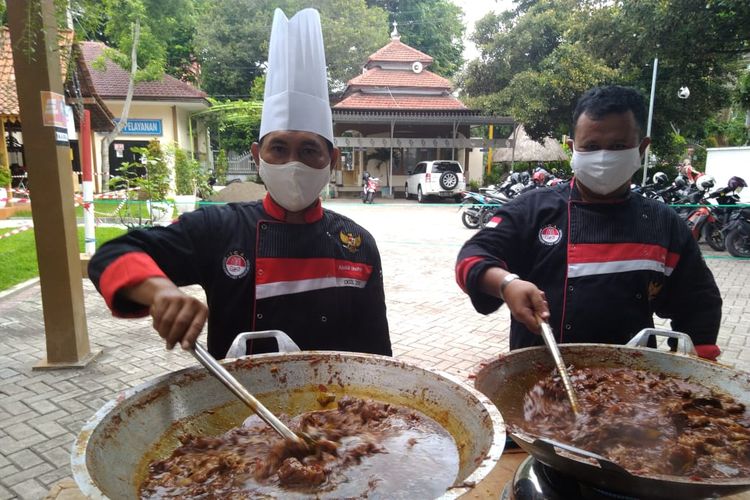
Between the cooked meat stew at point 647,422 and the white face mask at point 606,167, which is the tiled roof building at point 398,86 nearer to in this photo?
the white face mask at point 606,167

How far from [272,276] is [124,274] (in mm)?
486

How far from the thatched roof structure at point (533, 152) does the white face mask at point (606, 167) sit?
25.5 meters

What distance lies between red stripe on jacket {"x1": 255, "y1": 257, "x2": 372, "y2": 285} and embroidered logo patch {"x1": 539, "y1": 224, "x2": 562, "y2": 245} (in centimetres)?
72

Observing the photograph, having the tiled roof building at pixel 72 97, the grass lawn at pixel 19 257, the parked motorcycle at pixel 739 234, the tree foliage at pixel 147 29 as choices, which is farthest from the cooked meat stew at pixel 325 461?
the tree foliage at pixel 147 29

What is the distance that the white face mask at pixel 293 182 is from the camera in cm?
167

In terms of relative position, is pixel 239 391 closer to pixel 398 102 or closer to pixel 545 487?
pixel 545 487

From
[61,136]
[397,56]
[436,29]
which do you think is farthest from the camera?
[436,29]

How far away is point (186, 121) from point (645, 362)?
24.0 m

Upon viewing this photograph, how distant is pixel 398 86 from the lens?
2362 cm

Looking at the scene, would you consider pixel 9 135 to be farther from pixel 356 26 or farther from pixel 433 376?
pixel 433 376

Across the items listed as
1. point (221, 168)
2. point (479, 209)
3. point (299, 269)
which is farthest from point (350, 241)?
point (221, 168)

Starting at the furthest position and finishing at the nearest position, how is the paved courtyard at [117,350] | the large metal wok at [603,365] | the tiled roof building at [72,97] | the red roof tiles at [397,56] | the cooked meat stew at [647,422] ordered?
the red roof tiles at [397,56] < the tiled roof building at [72,97] < the paved courtyard at [117,350] < the cooked meat stew at [647,422] < the large metal wok at [603,365]

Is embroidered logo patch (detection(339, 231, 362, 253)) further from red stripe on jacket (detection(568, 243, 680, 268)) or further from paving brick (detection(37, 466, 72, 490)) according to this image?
paving brick (detection(37, 466, 72, 490))

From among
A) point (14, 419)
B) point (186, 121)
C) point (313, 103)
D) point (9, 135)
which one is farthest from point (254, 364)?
point (186, 121)
